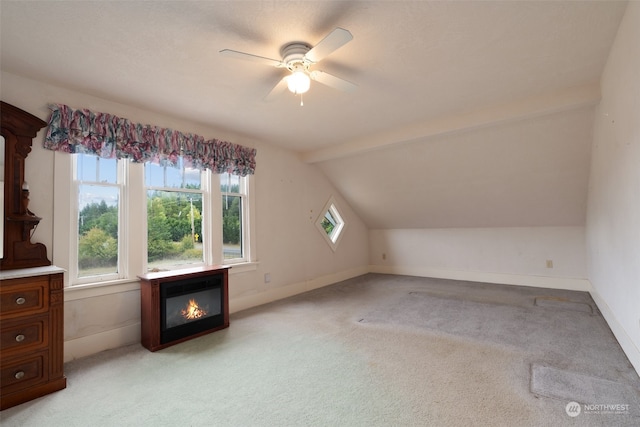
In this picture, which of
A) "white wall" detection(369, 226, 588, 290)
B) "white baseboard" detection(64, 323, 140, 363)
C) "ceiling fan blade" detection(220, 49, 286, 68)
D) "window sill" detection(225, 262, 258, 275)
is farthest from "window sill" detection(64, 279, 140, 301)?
"white wall" detection(369, 226, 588, 290)

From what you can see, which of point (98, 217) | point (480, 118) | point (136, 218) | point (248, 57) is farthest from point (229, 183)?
point (480, 118)

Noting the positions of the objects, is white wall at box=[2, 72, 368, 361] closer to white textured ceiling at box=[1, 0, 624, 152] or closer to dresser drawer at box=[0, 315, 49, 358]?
white textured ceiling at box=[1, 0, 624, 152]

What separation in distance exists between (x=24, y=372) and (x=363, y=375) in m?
2.33

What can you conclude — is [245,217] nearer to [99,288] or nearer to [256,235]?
[256,235]

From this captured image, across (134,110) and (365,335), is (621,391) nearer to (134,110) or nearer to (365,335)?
(365,335)

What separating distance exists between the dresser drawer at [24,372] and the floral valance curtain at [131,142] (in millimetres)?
1696

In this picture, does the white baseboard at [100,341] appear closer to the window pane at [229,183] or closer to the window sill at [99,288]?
the window sill at [99,288]

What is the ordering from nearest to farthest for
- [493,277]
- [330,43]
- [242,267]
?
[330,43] < [242,267] < [493,277]

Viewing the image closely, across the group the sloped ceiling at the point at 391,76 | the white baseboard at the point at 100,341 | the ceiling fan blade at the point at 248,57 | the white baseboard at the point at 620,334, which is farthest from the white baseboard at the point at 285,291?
the white baseboard at the point at 620,334

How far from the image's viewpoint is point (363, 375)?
2.24 meters

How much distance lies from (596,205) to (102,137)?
5453 mm

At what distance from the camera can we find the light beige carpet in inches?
70.5

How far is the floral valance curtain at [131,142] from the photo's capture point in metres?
2.64

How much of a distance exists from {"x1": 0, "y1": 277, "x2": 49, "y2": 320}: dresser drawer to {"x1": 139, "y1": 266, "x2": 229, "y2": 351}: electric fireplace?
785 mm
